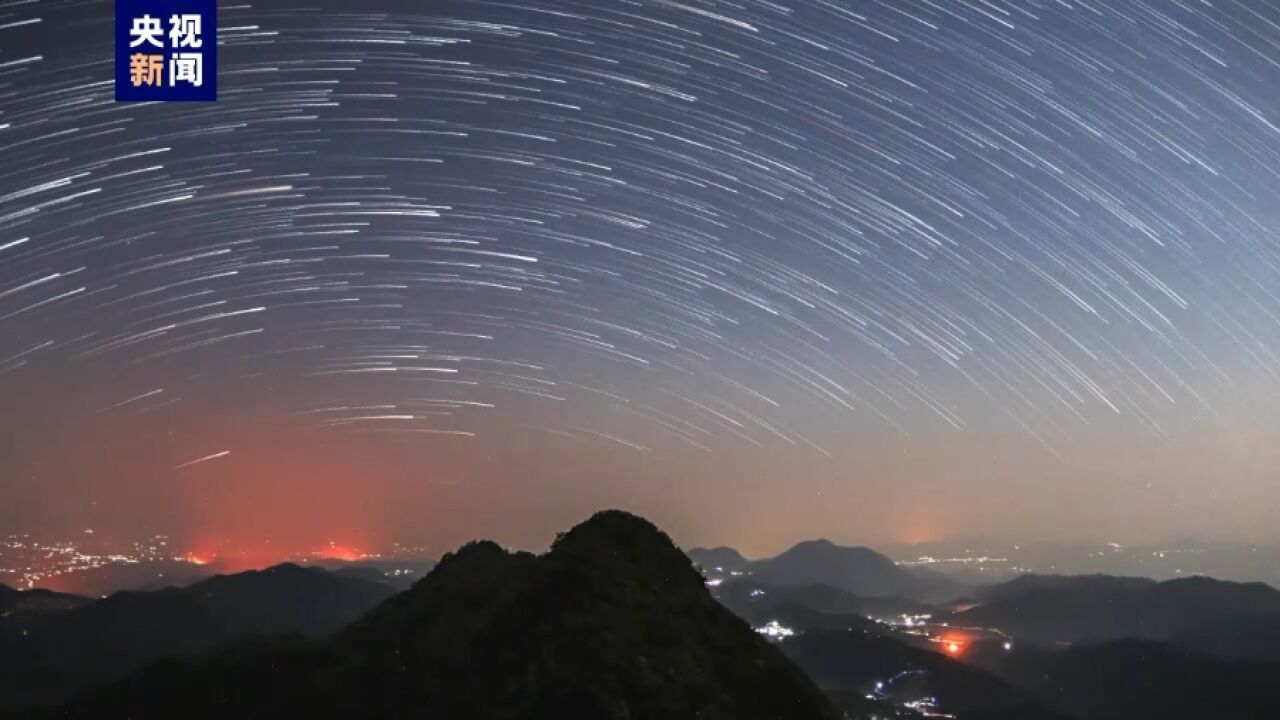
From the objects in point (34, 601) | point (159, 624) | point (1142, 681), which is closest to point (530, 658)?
point (159, 624)

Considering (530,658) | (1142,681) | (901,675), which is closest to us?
(530,658)

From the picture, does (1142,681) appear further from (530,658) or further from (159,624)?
(159,624)

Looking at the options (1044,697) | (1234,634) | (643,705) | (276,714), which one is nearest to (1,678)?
(276,714)

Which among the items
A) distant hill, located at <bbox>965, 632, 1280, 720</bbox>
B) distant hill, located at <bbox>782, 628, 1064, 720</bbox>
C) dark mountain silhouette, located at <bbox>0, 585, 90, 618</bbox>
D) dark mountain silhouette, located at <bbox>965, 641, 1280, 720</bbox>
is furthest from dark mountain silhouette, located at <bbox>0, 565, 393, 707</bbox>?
distant hill, located at <bbox>965, 632, 1280, 720</bbox>

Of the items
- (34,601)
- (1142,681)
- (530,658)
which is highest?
(530,658)

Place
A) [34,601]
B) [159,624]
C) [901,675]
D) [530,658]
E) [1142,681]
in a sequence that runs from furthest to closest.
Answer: [1142,681], [34,601], [901,675], [159,624], [530,658]

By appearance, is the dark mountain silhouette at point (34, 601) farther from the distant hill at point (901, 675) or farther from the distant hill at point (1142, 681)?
the distant hill at point (1142, 681)

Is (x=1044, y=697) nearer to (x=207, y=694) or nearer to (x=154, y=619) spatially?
(x=207, y=694)
